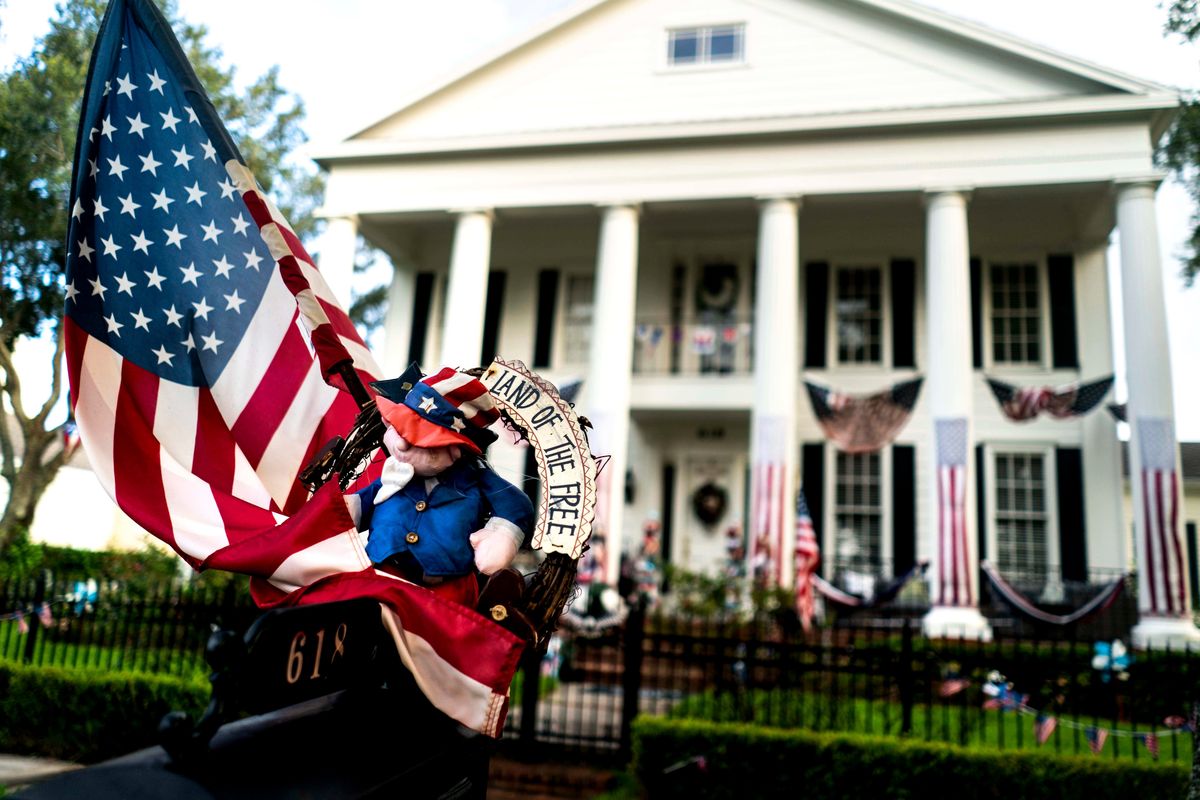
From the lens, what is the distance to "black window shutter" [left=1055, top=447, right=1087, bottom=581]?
13.6 m

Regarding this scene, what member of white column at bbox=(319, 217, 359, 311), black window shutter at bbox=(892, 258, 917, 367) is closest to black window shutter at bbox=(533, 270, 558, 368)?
white column at bbox=(319, 217, 359, 311)

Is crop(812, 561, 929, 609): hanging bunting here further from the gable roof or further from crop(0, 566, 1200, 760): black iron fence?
the gable roof

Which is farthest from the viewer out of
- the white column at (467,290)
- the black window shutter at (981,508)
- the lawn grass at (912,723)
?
the white column at (467,290)

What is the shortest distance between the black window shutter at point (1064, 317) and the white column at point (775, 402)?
201 inches

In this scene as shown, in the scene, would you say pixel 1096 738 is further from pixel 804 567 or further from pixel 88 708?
pixel 88 708

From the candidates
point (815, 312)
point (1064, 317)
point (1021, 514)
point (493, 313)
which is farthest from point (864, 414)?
point (493, 313)

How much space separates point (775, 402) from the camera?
1280 cm

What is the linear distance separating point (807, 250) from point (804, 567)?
22.2ft

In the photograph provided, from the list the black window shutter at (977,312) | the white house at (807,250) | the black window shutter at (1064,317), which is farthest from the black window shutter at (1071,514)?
the black window shutter at (977,312)

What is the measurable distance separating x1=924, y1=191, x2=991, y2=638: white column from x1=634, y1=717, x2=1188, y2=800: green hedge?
19.3 feet

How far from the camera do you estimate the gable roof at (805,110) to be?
41.2ft

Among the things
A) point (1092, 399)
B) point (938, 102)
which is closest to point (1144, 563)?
point (1092, 399)

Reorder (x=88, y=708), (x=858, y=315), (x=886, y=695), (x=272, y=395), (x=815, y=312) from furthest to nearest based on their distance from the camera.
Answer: (x=858, y=315)
(x=815, y=312)
(x=886, y=695)
(x=88, y=708)
(x=272, y=395)

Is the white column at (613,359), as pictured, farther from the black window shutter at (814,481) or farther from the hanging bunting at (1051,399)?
the hanging bunting at (1051,399)
